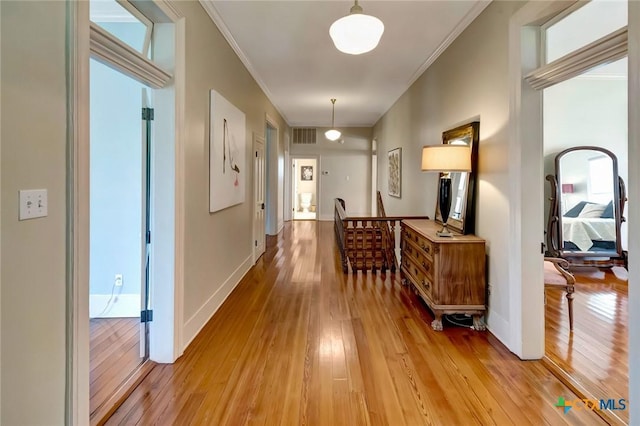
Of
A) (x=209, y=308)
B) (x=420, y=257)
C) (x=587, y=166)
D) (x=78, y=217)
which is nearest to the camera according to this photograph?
(x=78, y=217)

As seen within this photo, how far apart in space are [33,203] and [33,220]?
0.07 meters

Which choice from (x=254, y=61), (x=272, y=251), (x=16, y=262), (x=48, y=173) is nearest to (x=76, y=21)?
(x=48, y=173)

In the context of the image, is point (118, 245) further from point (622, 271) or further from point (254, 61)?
point (622, 271)

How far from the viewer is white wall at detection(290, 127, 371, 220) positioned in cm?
1046

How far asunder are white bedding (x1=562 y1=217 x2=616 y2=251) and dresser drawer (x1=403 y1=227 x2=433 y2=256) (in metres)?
2.67

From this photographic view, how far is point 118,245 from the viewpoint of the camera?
326 cm

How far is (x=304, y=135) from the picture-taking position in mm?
10484

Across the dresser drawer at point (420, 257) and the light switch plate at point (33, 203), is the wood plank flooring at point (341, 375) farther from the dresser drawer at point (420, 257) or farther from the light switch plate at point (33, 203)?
the light switch plate at point (33, 203)

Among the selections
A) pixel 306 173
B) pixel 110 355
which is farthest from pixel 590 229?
pixel 306 173

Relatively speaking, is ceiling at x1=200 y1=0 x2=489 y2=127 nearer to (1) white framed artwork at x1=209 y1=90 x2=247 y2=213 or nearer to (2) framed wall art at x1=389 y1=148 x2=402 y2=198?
(1) white framed artwork at x1=209 y1=90 x2=247 y2=213

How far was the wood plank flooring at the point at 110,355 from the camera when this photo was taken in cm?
215

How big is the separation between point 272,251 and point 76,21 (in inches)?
201

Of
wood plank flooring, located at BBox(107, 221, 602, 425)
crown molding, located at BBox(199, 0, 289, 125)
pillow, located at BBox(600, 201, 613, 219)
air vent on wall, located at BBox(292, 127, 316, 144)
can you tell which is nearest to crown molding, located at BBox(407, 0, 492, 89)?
crown molding, located at BBox(199, 0, 289, 125)

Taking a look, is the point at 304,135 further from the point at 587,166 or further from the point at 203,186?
the point at 203,186
